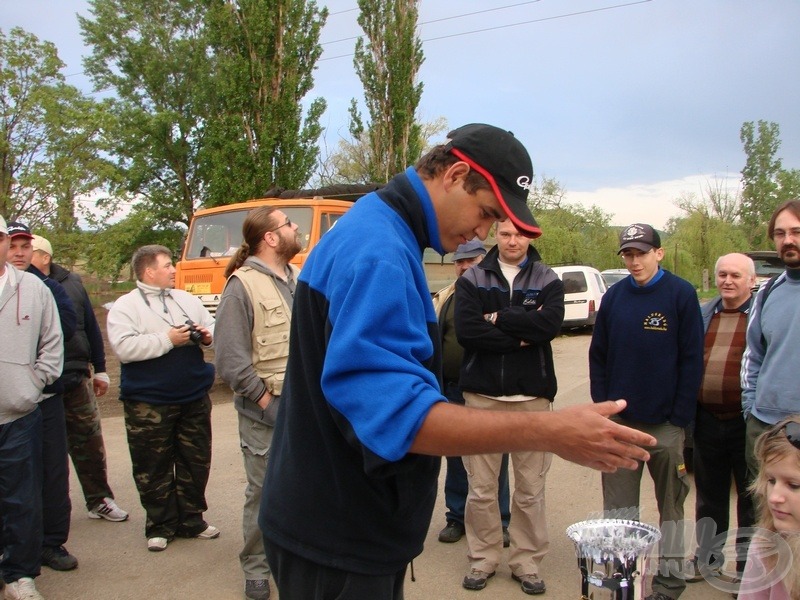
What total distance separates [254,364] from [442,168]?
2.45m

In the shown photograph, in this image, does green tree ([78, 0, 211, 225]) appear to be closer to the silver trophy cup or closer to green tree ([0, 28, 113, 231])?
green tree ([0, 28, 113, 231])

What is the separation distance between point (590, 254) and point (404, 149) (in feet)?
77.1

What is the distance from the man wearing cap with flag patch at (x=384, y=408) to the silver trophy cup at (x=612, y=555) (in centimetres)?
56

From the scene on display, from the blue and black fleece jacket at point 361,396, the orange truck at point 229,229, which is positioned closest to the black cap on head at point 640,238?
the blue and black fleece jacket at point 361,396

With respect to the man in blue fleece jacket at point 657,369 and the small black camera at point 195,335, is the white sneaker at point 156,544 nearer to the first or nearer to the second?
Result: the small black camera at point 195,335

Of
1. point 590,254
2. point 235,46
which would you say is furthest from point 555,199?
point 235,46

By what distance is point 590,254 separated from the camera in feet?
137

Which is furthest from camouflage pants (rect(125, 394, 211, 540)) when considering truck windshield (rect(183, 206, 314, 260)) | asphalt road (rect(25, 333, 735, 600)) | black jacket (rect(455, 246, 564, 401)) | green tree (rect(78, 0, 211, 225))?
green tree (rect(78, 0, 211, 225))

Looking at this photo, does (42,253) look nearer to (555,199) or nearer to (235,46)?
(235,46)

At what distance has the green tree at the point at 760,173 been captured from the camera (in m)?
59.8

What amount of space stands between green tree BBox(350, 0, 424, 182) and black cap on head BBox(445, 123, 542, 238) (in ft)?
63.7

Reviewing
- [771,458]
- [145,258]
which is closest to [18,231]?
[145,258]

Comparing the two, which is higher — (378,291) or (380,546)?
(378,291)

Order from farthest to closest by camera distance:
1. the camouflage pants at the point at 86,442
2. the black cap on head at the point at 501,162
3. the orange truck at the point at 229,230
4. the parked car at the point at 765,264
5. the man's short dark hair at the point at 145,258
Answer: the parked car at the point at 765,264, the orange truck at the point at 229,230, the camouflage pants at the point at 86,442, the man's short dark hair at the point at 145,258, the black cap on head at the point at 501,162
